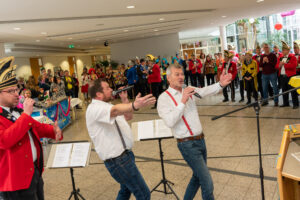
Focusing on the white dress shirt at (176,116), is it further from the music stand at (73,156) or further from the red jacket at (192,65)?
the red jacket at (192,65)

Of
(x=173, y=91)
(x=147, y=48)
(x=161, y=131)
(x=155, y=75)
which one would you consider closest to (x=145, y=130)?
(x=161, y=131)

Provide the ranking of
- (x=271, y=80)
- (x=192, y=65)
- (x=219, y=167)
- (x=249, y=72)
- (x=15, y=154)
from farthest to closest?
(x=192, y=65) < (x=249, y=72) < (x=271, y=80) < (x=219, y=167) < (x=15, y=154)

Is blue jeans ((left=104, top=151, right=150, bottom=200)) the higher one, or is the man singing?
the man singing

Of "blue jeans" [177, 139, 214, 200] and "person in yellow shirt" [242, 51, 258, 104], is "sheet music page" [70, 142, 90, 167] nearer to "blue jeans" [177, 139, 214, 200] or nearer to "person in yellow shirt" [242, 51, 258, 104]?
"blue jeans" [177, 139, 214, 200]

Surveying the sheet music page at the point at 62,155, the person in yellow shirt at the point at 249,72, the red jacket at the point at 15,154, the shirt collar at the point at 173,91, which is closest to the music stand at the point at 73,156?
the sheet music page at the point at 62,155

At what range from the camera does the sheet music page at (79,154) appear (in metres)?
2.83

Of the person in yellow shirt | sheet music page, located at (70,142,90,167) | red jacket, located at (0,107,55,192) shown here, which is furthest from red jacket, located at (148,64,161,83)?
red jacket, located at (0,107,55,192)

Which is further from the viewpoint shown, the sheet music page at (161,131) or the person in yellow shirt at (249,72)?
the person in yellow shirt at (249,72)

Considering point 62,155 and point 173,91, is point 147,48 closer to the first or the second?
point 62,155

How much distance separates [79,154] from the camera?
2896mm

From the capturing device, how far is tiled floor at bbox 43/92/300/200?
336cm

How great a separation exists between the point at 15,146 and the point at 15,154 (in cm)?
6

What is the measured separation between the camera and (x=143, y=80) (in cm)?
1149

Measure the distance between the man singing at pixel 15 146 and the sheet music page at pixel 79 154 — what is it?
0.75m
